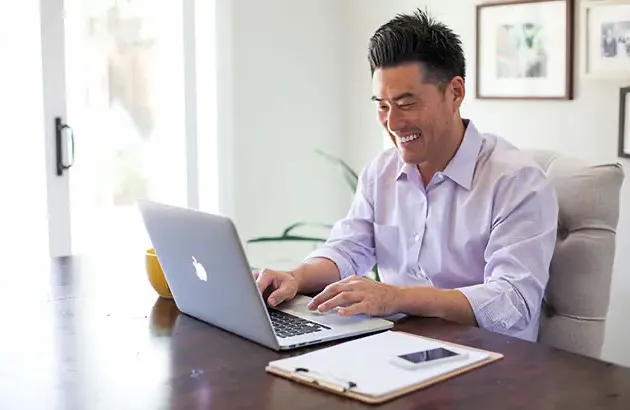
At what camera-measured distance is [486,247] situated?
6.39 feet

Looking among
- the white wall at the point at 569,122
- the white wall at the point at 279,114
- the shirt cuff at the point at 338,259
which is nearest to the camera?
the shirt cuff at the point at 338,259

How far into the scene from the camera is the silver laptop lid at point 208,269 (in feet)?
4.82

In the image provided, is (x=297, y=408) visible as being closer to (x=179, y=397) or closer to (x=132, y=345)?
(x=179, y=397)

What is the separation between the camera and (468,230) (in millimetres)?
1979

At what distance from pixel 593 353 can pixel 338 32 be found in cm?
221

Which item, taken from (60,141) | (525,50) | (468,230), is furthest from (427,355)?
(60,141)

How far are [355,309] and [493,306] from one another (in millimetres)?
329

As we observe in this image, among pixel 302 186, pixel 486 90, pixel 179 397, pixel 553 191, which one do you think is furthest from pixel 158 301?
pixel 302 186

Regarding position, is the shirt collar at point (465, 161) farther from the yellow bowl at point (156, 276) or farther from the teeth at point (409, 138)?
the yellow bowl at point (156, 276)

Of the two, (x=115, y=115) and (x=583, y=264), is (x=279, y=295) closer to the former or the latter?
(x=583, y=264)

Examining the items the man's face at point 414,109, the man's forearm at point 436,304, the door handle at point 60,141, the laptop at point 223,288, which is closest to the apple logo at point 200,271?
the laptop at point 223,288

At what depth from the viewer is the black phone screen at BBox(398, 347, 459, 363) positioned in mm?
1360

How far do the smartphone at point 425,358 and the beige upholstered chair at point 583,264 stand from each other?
0.64 metres

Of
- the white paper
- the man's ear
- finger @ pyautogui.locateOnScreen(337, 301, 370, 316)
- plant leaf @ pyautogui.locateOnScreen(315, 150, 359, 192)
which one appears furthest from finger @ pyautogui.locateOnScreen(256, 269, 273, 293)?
plant leaf @ pyautogui.locateOnScreen(315, 150, 359, 192)
